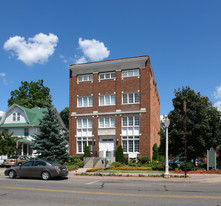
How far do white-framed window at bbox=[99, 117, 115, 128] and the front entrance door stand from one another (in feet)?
5.23

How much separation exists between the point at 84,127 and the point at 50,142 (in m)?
7.15

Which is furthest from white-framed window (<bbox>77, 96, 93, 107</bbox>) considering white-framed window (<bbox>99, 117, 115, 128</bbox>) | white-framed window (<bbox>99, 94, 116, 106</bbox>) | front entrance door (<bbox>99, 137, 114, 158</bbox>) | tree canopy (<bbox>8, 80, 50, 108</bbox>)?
tree canopy (<bbox>8, 80, 50, 108</bbox>)

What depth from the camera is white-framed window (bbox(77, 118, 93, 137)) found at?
107 feet

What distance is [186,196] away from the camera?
10.7m

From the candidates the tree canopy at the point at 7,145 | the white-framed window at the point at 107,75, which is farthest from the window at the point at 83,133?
the tree canopy at the point at 7,145

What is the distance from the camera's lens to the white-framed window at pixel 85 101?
33250mm

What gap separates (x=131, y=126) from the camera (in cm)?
3069

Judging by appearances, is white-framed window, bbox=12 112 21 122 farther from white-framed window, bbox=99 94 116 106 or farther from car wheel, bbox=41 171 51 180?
car wheel, bbox=41 171 51 180

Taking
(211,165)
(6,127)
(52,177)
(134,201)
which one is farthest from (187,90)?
(6,127)

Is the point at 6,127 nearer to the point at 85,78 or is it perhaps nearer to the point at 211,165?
the point at 85,78

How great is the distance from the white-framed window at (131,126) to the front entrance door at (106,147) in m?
2.08

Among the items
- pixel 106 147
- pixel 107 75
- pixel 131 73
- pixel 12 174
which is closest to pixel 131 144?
pixel 106 147

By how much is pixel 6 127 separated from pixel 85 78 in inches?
644

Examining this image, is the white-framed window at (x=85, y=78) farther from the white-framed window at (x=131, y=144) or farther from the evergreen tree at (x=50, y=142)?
the white-framed window at (x=131, y=144)
